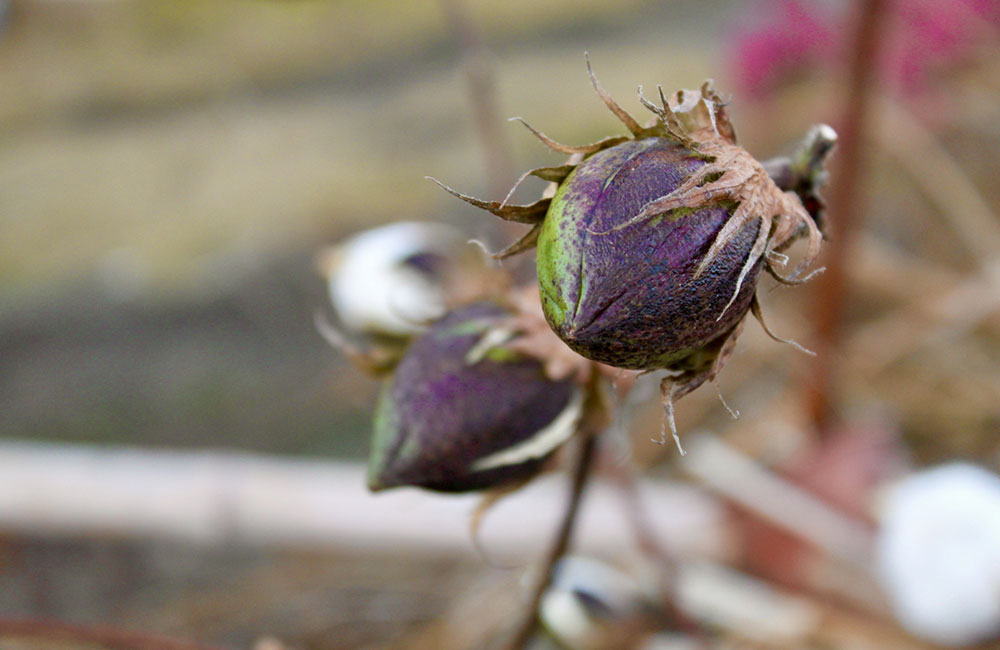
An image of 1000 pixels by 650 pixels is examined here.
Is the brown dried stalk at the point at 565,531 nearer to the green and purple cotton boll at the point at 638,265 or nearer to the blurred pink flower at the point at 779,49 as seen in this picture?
the green and purple cotton boll at the point at 638,265

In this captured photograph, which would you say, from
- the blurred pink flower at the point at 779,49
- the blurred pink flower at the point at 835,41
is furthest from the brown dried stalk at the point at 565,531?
the blurred pink flower at the point at 779,49

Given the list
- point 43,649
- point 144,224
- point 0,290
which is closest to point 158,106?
point 144,224

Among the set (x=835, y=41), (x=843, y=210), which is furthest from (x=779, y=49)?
(x=843, y=210)

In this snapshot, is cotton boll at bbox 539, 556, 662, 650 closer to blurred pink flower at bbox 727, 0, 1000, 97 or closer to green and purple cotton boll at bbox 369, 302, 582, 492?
green and purple cotton boll at bbox 369, 302, 582, 492

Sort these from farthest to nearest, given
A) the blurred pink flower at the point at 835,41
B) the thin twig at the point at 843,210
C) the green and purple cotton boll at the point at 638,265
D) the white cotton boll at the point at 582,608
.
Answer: the blurred pink flower at the point at 835,41 → the thin twig at the point at 843,210 → the white cotton boll at the point at 582,608 → the green and purple cotton boll at the point at 638,265

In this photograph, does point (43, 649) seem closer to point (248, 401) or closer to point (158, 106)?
point (248, 401)

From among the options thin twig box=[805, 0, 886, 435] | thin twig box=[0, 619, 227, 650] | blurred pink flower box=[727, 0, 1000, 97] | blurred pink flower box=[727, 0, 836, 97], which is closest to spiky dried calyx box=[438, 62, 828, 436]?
thin twig box=[0, 619, 227, 650]
